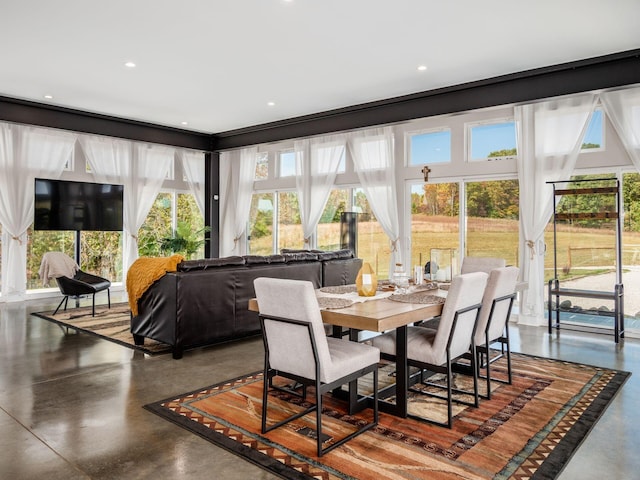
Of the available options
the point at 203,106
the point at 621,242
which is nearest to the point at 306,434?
the point at 621,242

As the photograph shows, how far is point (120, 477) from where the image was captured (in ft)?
7.43

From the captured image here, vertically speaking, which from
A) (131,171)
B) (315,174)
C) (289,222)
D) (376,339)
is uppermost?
(131,171)

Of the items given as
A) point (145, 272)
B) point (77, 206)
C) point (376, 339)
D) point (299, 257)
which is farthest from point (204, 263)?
point (77, 206)

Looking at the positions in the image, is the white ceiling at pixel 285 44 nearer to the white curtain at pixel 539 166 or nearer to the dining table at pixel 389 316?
the white curtain at pixel 539 166

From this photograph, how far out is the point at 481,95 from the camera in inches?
234

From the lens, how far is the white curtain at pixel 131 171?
841 centimetres

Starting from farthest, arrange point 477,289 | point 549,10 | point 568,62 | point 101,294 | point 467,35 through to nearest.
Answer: point 101,294 → point 568,62 → point 467,35 → point 549,10 → point 477,289

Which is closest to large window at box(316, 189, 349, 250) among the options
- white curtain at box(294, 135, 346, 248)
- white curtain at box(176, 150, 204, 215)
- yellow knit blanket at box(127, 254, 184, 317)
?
white curtain at box(294, 135, 346, 248)

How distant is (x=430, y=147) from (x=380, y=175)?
0.91 m

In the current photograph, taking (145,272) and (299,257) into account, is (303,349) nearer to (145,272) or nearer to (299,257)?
(145,272)

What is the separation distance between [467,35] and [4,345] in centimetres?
569

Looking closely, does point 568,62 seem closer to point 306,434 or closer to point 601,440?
point 601,440

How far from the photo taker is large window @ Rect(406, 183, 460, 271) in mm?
6965

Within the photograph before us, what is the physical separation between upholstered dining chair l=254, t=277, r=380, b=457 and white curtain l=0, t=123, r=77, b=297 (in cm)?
658
